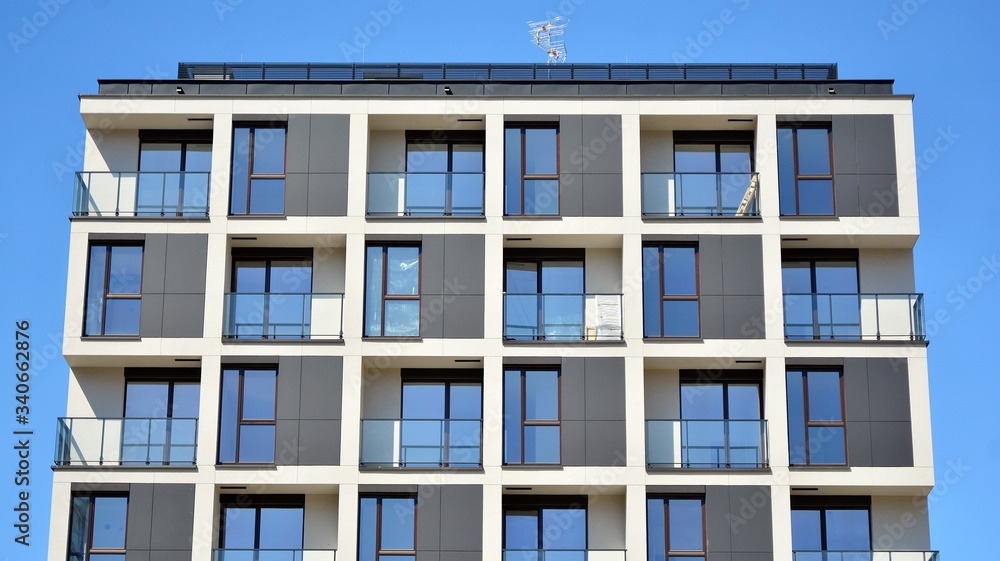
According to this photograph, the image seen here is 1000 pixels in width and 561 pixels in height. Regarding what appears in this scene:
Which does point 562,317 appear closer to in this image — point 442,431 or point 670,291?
point 670,291

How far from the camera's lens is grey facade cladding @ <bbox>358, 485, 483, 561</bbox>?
4206 centimetres

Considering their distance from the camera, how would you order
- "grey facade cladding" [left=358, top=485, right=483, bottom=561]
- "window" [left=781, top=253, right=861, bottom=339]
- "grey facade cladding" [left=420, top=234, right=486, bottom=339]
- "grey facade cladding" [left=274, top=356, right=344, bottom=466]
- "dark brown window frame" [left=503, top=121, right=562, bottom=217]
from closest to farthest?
1. "grey facade cladding" [left=358, top=485, right=483, bottom=561]
2. "grey facade cladding" [left=274, top=356, right=344, bottom=466]
3. "grey facade cladding" [left=420, top=234, right=486, bottom=339]
4. "window" [left=781, top=253, right=861, bottom=339]
5. "dark brown window frame" [left=503, top=121, right=562, bottom=217]

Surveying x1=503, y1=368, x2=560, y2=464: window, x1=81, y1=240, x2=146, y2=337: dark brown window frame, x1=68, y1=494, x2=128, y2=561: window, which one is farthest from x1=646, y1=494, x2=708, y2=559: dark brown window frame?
x1=81, y1=240, x2=146, y2=337: dark brown window frame

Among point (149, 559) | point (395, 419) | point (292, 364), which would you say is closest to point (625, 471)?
point (395, 419)

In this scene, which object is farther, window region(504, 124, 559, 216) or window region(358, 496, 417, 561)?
window region(504, 124, 559, 216)

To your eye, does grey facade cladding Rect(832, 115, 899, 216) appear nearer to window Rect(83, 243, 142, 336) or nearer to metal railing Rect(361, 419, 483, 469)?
metal railing Rect(361, 419, 483, 469)

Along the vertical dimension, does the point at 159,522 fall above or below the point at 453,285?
below

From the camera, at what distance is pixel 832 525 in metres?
43.2

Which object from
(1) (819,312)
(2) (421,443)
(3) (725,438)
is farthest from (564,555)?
(1) (819,312)

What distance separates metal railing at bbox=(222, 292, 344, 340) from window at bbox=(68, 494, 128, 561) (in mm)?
4977

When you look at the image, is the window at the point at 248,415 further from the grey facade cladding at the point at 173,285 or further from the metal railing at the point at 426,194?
the metal railing at the point at 426,194

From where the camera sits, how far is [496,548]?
1660 inches

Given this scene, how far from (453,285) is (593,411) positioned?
15.6 ft

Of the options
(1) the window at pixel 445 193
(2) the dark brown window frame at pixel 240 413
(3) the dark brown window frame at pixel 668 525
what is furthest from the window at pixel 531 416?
(2) the dark brown window frame at pixel 240 413
